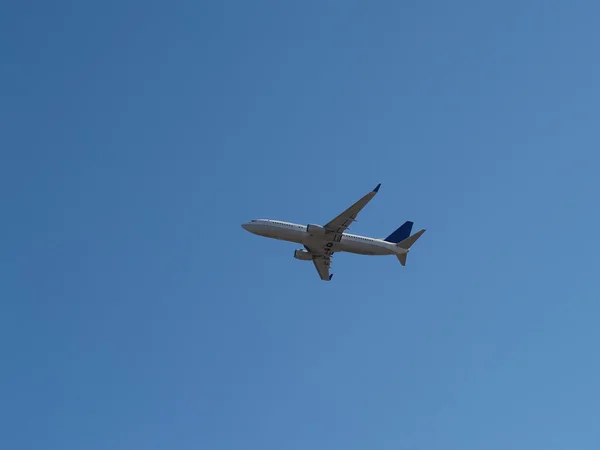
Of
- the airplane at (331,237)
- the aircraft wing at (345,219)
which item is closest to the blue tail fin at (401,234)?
the airplane at (331,237)

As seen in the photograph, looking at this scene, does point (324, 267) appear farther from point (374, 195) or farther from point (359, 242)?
point (374, 195)

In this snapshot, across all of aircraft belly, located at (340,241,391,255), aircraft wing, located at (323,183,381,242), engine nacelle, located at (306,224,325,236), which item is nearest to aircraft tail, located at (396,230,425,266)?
aircraft belly, located at (340,241,391,255)

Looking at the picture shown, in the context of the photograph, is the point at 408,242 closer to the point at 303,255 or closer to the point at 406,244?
the point at 406,244

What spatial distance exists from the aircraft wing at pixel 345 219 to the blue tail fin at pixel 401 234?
32.0 feet

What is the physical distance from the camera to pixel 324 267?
112625 millimetres

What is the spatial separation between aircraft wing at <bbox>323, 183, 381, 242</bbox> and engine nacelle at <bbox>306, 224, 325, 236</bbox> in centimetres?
69

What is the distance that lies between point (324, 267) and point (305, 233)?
30.4 ft

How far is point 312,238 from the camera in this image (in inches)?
4146

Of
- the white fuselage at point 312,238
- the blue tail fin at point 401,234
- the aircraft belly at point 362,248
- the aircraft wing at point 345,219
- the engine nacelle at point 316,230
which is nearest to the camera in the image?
the aircraft wing at point 345,219

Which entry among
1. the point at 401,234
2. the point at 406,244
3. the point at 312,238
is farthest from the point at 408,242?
the point at 312,238

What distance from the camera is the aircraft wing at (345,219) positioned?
9830 centimetres

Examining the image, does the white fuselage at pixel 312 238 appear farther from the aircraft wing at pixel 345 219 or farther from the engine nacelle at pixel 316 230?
the aircraft wing at pixel 345 219

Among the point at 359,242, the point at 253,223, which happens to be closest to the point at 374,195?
the point at 359,242

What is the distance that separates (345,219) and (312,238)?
19.4 feet
